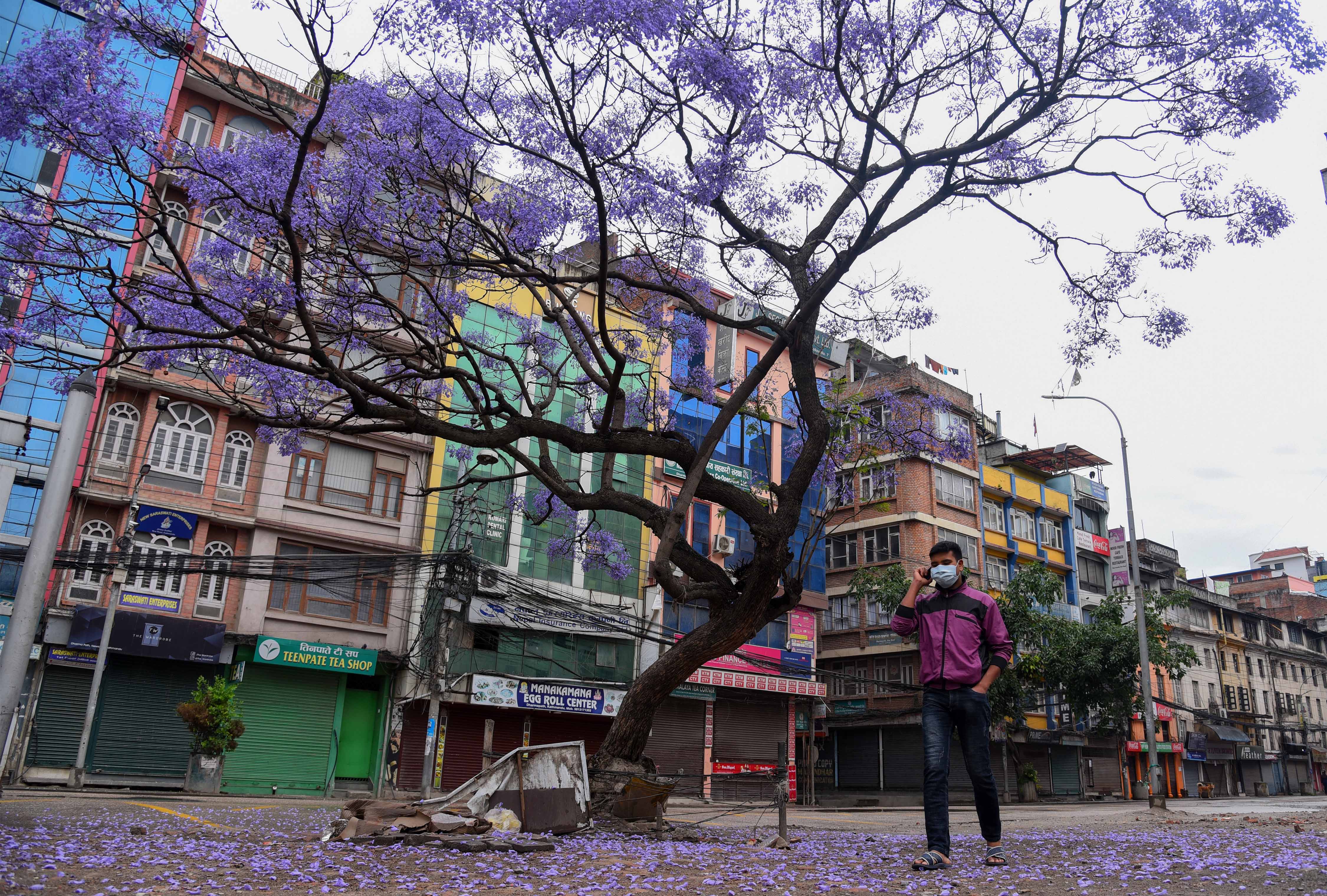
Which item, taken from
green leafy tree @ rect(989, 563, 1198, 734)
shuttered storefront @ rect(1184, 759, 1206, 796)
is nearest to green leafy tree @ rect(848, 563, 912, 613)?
green leafy tree @ rect(989, 563, 1198, 734)

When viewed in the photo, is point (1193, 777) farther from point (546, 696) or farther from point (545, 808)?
point (545, 808)

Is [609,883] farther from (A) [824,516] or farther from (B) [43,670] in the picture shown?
(B) [43,670]

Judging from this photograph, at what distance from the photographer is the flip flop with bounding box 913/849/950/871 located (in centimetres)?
579

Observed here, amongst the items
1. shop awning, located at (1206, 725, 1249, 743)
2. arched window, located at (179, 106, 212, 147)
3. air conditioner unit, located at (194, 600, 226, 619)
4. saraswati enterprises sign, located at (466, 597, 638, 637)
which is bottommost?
shop awning, located at (1206, 725, 1249, 743)

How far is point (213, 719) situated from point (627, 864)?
58.2 ft

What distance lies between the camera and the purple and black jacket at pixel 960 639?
6.26m

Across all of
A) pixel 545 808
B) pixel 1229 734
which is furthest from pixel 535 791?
pixel 1229 734

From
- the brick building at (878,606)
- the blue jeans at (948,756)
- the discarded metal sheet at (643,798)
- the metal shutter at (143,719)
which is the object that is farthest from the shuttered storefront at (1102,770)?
Answer: the blue jeans at (948,756)

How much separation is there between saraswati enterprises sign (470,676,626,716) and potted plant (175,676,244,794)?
20.0ft

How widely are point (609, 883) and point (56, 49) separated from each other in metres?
8.59

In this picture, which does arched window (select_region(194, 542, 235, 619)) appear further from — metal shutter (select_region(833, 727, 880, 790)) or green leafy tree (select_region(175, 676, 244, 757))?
metal shutter (select_region(833, 727, 880, 790))

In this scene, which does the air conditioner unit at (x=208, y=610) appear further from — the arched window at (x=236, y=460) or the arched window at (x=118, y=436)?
the arched window at (x=118, y=436)

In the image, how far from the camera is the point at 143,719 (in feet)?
72.6

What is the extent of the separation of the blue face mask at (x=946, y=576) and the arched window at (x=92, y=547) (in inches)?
818
